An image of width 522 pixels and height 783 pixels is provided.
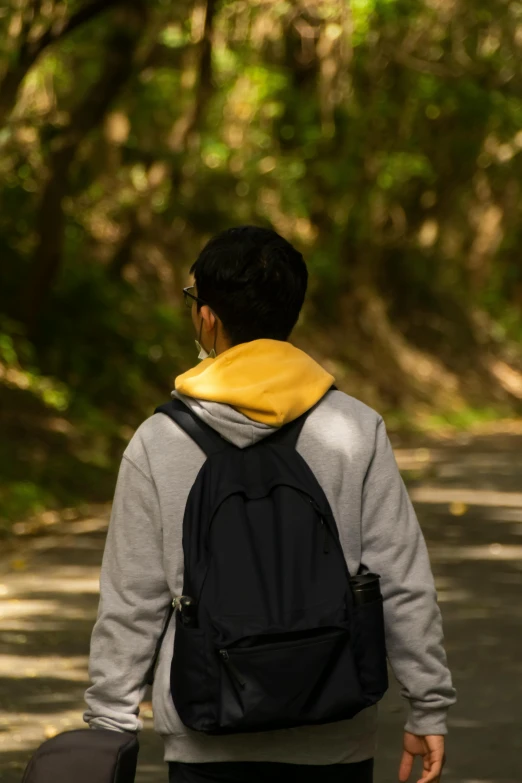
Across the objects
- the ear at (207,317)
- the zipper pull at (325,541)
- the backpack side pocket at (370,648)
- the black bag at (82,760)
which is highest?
the ear at (207,317)

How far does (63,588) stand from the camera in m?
11.4

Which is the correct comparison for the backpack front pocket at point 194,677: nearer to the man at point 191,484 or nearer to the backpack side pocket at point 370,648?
the man at point 191,484

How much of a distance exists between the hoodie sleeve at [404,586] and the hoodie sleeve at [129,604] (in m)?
0.44

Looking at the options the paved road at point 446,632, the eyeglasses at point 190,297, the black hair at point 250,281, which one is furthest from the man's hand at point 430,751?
the paved road at point 446,632

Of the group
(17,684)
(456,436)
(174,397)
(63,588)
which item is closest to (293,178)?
(456,436)

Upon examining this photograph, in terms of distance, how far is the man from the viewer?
3.42 meters

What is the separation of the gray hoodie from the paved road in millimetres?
3172

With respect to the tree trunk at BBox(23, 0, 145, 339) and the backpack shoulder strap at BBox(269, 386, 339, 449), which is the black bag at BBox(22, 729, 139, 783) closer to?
the backpack shoulder strap at BBox(269, 386, 339, 449)

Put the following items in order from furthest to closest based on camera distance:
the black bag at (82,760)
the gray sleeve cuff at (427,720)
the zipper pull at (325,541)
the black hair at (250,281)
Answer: the gray sleeve cuff at (427,720) < the black hair at (250,281) < the zipper pull at (325,541) < the black bag at (82,760)

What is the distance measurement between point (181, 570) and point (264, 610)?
246 millimetres

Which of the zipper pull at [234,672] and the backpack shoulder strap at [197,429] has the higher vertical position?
the backpack shoulder strap at [197,429]

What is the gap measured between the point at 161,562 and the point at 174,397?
34 centimetres

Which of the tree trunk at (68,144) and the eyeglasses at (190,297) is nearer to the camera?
the eyeglasses at (190,297)

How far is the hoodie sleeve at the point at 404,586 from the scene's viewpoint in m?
3.53
